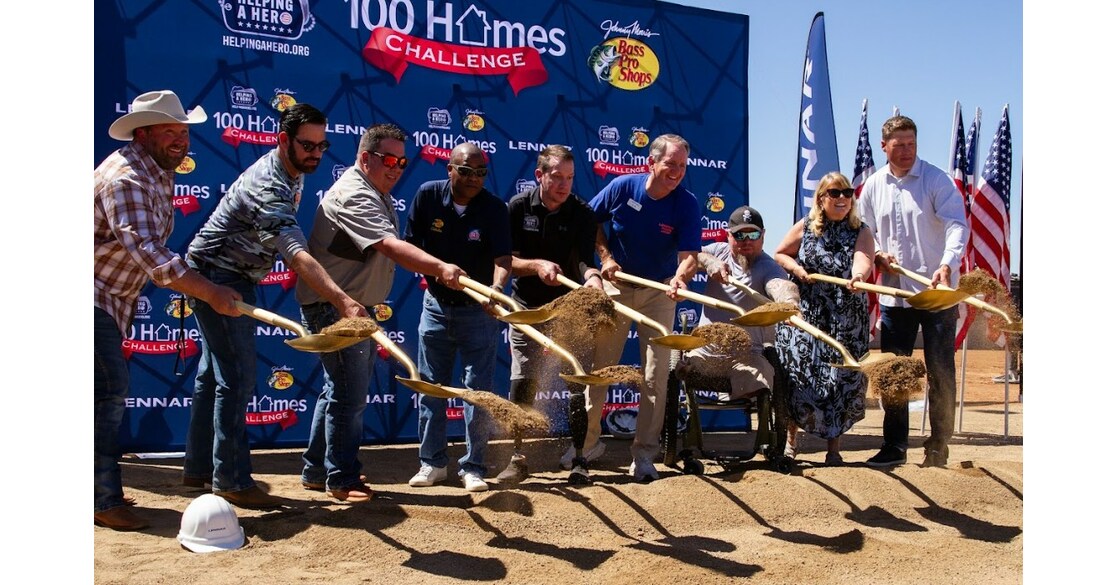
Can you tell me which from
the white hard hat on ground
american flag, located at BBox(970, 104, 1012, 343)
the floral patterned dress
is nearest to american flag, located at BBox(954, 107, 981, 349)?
american flag, located at BBox(970, 104, 1012, 343)

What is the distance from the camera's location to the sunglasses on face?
19.2 feet

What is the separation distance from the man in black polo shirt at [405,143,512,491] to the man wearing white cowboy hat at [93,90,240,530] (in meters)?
1.22

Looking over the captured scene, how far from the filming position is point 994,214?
9.05m

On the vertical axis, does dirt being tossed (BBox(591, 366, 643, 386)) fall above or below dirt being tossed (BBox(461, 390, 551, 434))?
above

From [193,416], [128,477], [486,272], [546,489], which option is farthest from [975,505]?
[128,477]

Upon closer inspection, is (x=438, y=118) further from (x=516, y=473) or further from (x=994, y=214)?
(x=994, y=214)

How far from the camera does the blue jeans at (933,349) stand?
5.74 meters

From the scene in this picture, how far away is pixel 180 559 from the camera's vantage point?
3.81 metres

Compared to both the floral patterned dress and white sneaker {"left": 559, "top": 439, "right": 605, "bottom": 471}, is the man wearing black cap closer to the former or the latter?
the floral patterned dress

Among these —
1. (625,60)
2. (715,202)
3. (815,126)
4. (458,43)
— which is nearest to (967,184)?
(815,126)

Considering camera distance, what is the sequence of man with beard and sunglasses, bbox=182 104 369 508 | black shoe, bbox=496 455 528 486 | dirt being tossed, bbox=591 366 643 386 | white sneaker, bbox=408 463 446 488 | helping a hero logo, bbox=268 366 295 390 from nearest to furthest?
1. dirt being tossed, bbox=591 366 643 386
2. man with beard and sunglasses, bbox=182 104 369 508
3. white sneaker, bbox=408 463 446 488
4. black shoe, bbox=496 455 528 486
5. helping a hero logo, bbox=268 366 295 390

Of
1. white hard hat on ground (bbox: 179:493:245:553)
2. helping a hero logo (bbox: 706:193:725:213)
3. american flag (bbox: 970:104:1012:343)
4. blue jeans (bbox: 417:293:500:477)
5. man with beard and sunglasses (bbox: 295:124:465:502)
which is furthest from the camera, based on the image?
american flag (bbox: 970:104:1012:343)

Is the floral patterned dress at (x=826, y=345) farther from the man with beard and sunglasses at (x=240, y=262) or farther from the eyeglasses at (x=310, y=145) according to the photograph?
the eyeglasses at (x=310, y=145)

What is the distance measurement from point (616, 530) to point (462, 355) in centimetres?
134
